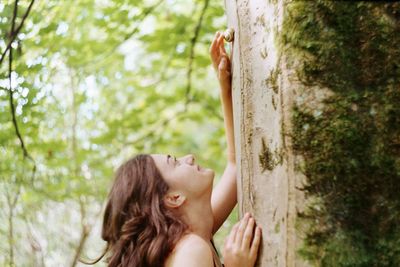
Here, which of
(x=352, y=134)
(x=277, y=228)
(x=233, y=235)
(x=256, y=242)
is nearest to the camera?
(x=352, y=134)

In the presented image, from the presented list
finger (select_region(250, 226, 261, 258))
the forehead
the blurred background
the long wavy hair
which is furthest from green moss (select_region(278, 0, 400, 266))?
the blurred background

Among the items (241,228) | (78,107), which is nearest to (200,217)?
(241,228)

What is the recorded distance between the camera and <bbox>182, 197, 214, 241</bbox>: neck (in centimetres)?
240

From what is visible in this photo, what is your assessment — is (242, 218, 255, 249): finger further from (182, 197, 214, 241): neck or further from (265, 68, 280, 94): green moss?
(182, 197, 214, 241): neck

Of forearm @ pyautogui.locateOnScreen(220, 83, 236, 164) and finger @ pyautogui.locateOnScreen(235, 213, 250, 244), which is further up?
forearm @ pyautogui.locateOnScreen(220, 83, 236, 164)

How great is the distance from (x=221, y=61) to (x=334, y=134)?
820mm

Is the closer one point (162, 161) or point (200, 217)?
point (200, 217)

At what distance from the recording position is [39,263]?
5.88 meters

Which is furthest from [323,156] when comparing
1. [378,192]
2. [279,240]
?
[279,240]

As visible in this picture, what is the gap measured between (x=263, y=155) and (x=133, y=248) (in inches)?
36.3

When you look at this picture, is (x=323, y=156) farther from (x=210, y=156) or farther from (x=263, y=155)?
(x=210, y=156)

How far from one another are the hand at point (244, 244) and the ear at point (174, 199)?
549 mm

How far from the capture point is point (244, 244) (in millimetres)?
1803

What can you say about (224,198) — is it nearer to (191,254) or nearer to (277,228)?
(191,254)
